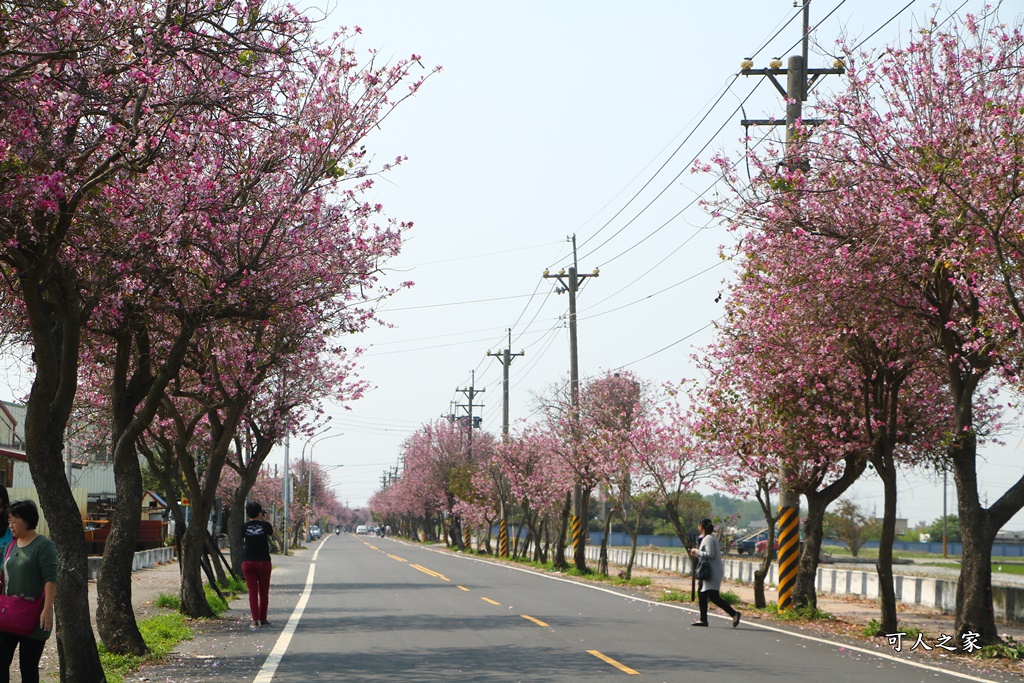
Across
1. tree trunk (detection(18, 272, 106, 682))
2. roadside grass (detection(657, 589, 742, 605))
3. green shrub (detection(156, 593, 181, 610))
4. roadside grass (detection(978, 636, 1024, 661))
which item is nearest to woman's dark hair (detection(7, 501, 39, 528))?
tree trunk (detection(18, 272, 106, 682))

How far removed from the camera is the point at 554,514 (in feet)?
184

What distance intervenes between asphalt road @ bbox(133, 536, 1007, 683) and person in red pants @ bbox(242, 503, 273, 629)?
1.21ft

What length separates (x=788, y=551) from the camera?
2366cm

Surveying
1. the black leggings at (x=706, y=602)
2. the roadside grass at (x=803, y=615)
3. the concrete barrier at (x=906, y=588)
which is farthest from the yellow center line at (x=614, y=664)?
the concrete barrier at (x=906, y=588)

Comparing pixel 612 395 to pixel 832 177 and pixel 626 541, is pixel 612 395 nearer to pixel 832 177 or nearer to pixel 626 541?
pixel 832 177

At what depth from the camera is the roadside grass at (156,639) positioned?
46.2ft

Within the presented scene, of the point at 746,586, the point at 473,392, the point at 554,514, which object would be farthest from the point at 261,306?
the point at 473,392

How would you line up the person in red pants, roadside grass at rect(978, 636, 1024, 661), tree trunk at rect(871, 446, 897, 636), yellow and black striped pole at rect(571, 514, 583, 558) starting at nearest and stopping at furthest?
roadside grass at rect(978, 636, 1024, 661) < tree trunk at rect(871, 446, 897, 636) < the person in red pants < yellow and black striped pole at rect(571, 514, 583, 558)

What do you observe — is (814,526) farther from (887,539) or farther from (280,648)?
(280,648)

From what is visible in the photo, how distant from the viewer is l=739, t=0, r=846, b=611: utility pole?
22828 mm

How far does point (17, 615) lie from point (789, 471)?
1655cm

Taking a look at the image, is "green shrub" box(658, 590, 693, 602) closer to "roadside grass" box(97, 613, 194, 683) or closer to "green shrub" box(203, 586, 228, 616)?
A: "green shrub" box(203, 586, 228, 616)

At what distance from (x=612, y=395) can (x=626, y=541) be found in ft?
170

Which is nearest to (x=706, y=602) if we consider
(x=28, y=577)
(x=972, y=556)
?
(x=972, y=556)
